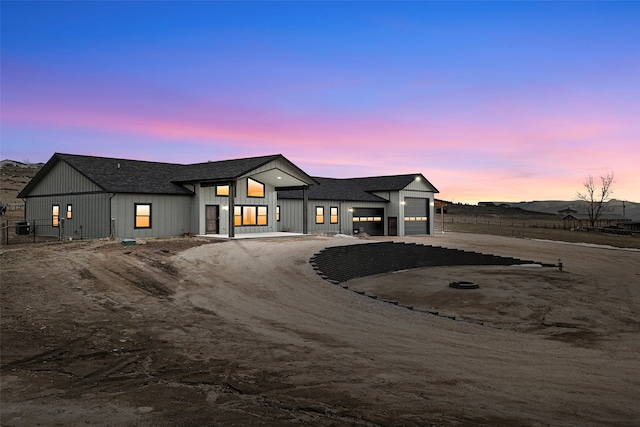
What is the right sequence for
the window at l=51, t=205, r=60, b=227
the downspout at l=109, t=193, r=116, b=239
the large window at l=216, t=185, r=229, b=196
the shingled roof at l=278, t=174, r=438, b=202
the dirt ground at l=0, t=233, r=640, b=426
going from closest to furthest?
the dirt ground at l=0, t=233, r=640, b=426 < the downspout at l=109, t=193, r=116, b=239 < the window at l=51, t=205, r=60, b=227 < the large window at l=216, t=185, r=229, b=196 < the shingled roof at l=278, t=174, r=438, b=202

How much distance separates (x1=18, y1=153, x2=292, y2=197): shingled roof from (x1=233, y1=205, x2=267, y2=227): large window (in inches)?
130

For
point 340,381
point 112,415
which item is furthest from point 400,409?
point 112,415

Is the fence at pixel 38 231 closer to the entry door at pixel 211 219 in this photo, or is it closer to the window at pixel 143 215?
the window at pixel 143 215

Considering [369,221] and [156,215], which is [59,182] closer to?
[156,215]

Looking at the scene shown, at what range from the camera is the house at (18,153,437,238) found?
88.9ft

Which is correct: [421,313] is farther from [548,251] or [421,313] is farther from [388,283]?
[548,251]

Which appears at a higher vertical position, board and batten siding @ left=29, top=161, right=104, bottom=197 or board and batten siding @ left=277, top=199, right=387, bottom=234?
board and batten siding @ left=29, top=161, right=104, bottom=197

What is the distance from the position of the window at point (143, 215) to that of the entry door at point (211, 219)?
385 centimetres

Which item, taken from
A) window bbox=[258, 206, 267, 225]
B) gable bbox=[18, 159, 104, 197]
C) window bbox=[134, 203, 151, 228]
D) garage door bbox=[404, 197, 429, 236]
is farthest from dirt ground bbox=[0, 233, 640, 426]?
garage door bbox=[404, 197, 429, 236]

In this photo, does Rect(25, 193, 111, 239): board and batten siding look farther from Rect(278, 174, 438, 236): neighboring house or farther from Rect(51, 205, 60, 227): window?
Rect(278, 174, 438, 236): neighboring house

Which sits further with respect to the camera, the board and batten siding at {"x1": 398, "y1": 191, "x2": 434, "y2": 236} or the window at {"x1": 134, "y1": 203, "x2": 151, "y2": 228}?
the board and batten siding at {"x1": 398, "y1": 191, "x2": 434, "y2": 236}

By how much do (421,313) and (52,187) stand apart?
2836 centimetres

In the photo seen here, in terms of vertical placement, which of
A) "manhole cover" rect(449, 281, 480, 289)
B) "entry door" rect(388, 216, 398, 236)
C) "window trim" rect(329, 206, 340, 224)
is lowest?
"manhole cover" rect(449, 281, 480, 289)

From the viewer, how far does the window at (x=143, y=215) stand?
2753 cm
